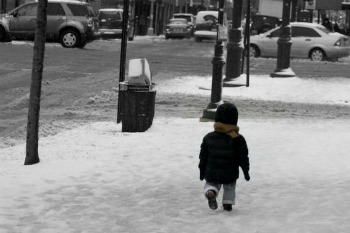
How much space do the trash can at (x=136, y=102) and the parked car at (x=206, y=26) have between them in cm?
4170

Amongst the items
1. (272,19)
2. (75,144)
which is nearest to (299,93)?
(75,144)

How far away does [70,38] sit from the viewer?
111ft

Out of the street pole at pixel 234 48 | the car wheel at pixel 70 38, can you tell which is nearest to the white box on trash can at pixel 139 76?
the street pole at pixel 234 48

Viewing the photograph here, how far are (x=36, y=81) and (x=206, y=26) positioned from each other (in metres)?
45.5

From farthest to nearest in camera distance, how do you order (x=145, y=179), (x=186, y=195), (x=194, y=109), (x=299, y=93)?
(x=299, y=93) < (x=194, y=109) < (x=145, y=179) < (x=186, y=195)

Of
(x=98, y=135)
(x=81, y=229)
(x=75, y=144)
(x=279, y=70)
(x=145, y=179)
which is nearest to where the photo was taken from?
(x=81, y=229)

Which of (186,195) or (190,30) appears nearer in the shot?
(186,195)

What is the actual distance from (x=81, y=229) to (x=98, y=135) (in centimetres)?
511

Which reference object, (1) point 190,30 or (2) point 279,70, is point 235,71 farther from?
(1) point 190,30

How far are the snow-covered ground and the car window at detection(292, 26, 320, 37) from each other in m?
20.6

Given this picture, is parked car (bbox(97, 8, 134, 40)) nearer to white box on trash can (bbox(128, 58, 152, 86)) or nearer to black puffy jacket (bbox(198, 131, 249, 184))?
white box on trash can (bbox(128, 58, 152, 86))

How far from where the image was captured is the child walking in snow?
280 inches

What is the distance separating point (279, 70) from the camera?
22.9 meters

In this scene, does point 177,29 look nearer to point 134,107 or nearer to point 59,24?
point 59,24
